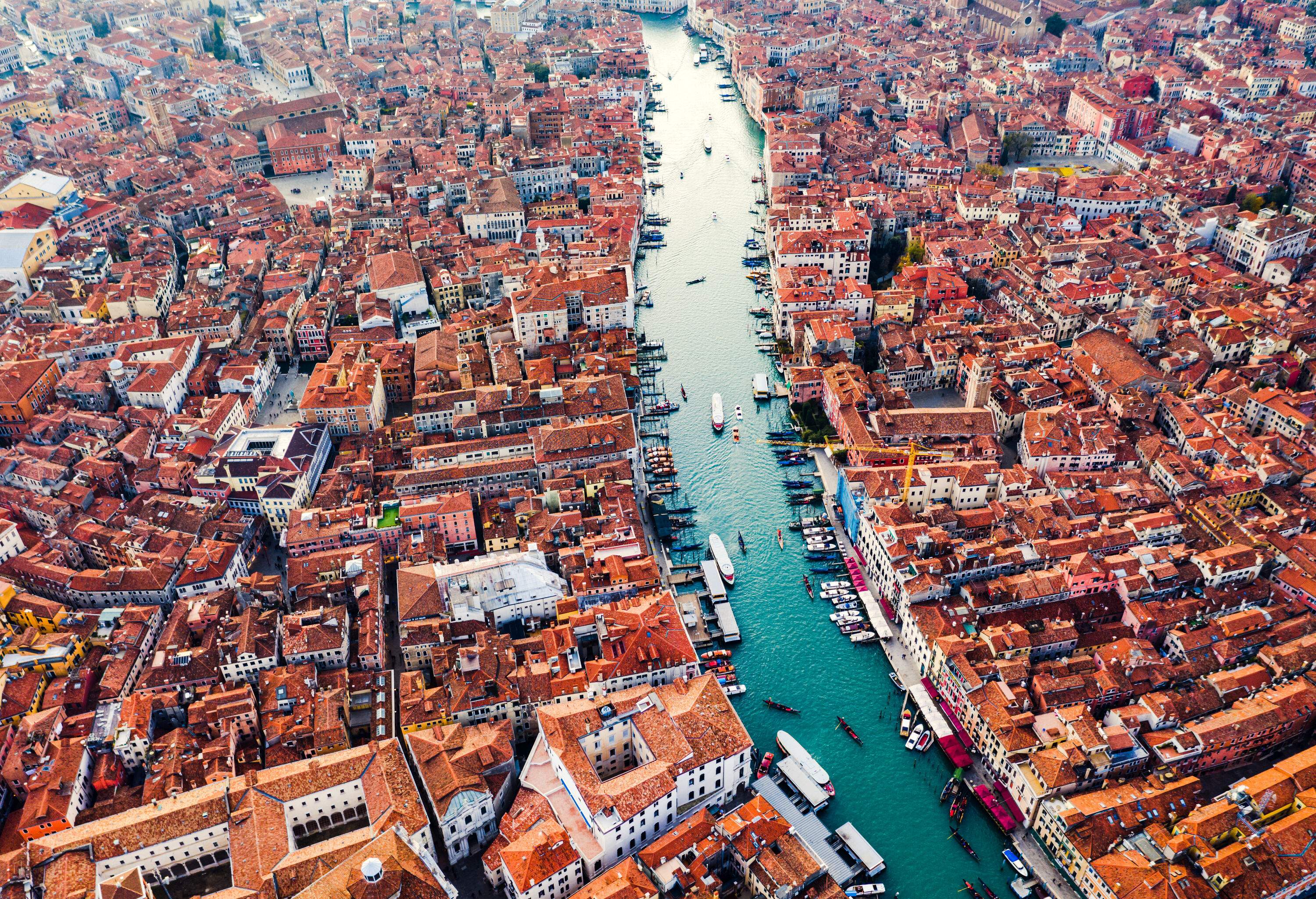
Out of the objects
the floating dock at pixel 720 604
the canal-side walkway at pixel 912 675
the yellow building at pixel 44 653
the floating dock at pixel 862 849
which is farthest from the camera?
the floating dock at pixel 720 604

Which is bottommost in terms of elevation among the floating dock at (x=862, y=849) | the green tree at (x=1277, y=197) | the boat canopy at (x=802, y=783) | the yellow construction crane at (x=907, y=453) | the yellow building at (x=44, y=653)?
the floating dock at (x=862, y=849)

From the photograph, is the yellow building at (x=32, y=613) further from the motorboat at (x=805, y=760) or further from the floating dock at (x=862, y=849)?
the floating dock at (x=862, y=849)

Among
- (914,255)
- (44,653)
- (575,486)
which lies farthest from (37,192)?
(914,255)

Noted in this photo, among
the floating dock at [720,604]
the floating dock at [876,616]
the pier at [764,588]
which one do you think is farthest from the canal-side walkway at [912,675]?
the floating dock at [720,604]

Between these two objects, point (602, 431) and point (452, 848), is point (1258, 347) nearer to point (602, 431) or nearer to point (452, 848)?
point (602, 431)

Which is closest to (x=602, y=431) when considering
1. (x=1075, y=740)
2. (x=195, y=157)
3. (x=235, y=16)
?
(x=1075, y=740)

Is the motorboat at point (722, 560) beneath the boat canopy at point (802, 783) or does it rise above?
above
